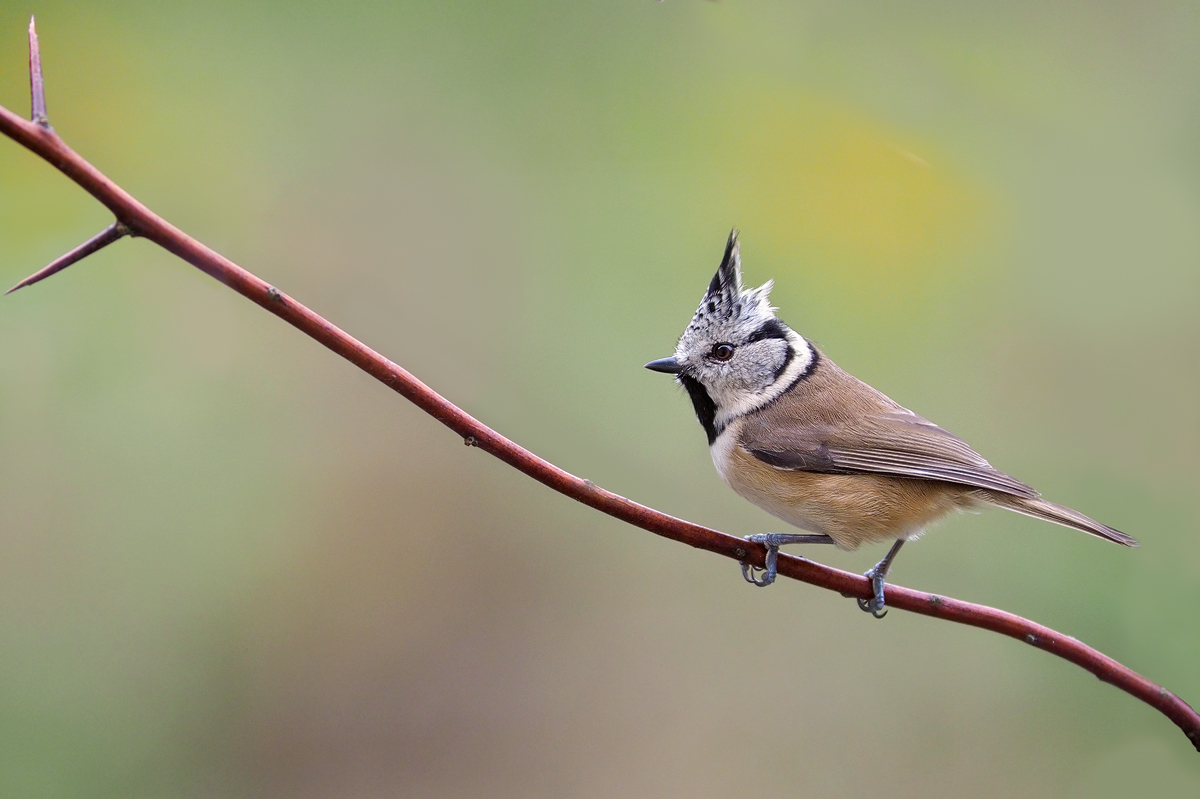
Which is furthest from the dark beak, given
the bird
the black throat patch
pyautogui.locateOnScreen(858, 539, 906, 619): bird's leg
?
pyautogui.locateOnScreen(858, 539, 906, 619): bird's leg

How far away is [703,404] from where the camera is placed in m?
2.88

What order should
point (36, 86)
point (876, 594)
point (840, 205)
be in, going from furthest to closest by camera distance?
1. point (840, 205)
2. point (876, 594)
3. point (36, 86)

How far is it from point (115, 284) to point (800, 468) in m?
2.88

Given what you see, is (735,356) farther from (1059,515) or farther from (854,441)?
(1059,515)

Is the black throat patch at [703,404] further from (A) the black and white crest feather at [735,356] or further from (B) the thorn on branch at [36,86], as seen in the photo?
(B) the thorn on branch at [36,86]

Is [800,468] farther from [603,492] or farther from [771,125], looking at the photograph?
[771,125]

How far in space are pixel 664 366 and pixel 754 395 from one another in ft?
1.29

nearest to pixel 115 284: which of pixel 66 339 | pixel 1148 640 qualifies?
pixel 66 339

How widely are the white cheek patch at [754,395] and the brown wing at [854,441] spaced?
0.11 ft

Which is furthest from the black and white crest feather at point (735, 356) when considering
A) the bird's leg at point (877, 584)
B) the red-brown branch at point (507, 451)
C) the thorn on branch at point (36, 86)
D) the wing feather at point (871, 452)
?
the thorn on branch at point (36, 86)

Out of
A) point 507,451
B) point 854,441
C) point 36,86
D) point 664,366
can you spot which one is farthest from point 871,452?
point 36,86

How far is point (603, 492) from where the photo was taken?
1561mm

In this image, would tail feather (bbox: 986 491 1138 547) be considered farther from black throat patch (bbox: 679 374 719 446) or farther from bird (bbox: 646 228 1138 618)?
black throat patch (bbox: 679 374 719 446)

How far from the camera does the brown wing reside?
2623 mm
